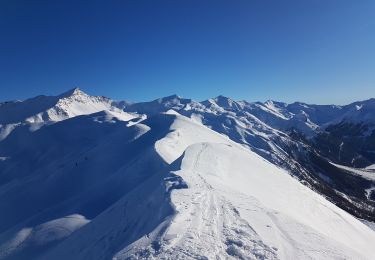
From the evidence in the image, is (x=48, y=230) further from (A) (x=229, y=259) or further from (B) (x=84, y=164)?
(B) (x=84, y=164)

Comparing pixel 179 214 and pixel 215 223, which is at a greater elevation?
pixel 179 214

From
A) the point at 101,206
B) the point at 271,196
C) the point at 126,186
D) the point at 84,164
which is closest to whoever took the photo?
the point at 271,196

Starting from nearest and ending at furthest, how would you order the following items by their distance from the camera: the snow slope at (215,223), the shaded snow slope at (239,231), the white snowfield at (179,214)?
the shaded snow slope at (239,231) → the snow slope at (215,223) → the white snowfield at (179,214)

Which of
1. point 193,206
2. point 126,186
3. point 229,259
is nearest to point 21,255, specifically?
point 126,186

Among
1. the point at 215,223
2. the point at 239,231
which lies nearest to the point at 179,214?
the point at 215,223

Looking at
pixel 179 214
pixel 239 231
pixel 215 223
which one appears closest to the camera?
pixel 239 231

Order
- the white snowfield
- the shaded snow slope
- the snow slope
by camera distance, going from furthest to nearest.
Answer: the white snowfield
the snow slope
the shaded snow slope

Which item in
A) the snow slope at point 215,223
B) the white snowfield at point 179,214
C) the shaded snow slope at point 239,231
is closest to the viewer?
the shaded snow slope at point 239,231

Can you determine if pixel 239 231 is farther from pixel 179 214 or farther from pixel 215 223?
pixel 179 214
